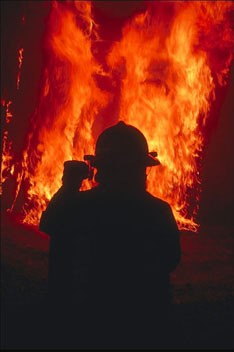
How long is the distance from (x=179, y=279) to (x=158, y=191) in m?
2.01

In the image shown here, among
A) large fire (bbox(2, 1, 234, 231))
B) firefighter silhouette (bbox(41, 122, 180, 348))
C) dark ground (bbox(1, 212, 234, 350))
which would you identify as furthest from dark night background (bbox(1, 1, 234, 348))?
firefighter silhouette (bbox(41, 122, 180, 348))

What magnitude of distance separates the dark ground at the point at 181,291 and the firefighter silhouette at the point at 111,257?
0.46m

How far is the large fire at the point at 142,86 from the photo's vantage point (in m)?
6.50

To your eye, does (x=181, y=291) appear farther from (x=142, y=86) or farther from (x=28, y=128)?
(x=28, y=128)

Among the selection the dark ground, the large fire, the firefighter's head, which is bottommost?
the dark ground

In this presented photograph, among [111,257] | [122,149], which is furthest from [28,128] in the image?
[111,257]

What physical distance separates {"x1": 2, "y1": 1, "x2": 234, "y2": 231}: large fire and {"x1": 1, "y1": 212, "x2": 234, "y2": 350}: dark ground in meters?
0.82

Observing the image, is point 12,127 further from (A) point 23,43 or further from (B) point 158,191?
(B) point 158,191

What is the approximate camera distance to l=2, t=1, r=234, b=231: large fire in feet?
21.3

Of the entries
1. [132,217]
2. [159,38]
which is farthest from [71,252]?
[159,38]

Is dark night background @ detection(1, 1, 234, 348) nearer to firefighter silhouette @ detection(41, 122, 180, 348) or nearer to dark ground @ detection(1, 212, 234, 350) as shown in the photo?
dark ground @ detection(1, 212, 234, 350)

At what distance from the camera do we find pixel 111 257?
2.89 m

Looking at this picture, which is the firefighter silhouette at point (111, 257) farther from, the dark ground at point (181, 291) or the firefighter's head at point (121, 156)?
the dark ground at point (181, 291)

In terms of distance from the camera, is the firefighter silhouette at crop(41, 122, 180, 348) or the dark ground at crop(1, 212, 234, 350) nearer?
the firefighter silhouette at crop(41, 122, 180, 348)
